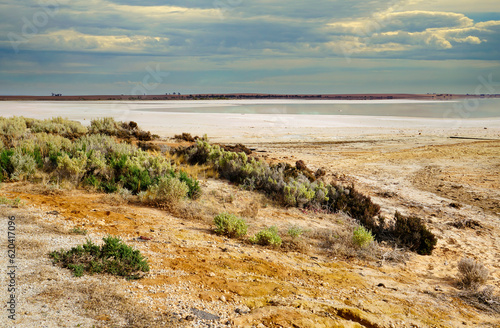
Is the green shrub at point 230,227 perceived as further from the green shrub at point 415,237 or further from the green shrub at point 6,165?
the green shrub at point 6,165

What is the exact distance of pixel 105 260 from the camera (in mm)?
Result: 4441

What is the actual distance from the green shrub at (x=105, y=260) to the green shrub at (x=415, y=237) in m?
5.16

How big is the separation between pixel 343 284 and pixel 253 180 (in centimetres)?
516

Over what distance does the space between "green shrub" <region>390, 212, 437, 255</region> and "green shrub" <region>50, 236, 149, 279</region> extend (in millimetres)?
5158

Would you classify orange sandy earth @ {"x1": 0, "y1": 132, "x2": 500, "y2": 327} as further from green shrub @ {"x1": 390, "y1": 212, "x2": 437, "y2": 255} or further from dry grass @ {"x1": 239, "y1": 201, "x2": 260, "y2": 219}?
green shrub @ {"x1": 390, "y1": 212, "x2": 437, "y2": 255}

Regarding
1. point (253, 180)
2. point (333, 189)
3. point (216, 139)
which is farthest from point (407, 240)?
point (216, 139)

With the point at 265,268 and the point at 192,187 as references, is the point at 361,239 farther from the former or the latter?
the point at 192,187

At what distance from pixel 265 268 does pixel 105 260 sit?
6.76 feet

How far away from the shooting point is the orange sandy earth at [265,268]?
4023 mm

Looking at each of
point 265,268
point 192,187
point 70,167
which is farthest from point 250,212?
point 70,167

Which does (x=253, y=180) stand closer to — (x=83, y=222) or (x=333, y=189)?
(x=333, y=189)

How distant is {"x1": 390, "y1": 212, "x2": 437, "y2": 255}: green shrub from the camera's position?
24.4 ft

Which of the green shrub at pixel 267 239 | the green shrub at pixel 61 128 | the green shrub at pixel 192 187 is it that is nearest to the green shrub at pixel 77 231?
the green shrub at pixel 267 239

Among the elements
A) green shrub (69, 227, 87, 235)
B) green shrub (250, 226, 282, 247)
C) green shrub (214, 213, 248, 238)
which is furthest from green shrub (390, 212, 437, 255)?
green shrub (69, 227, 87, 235)
